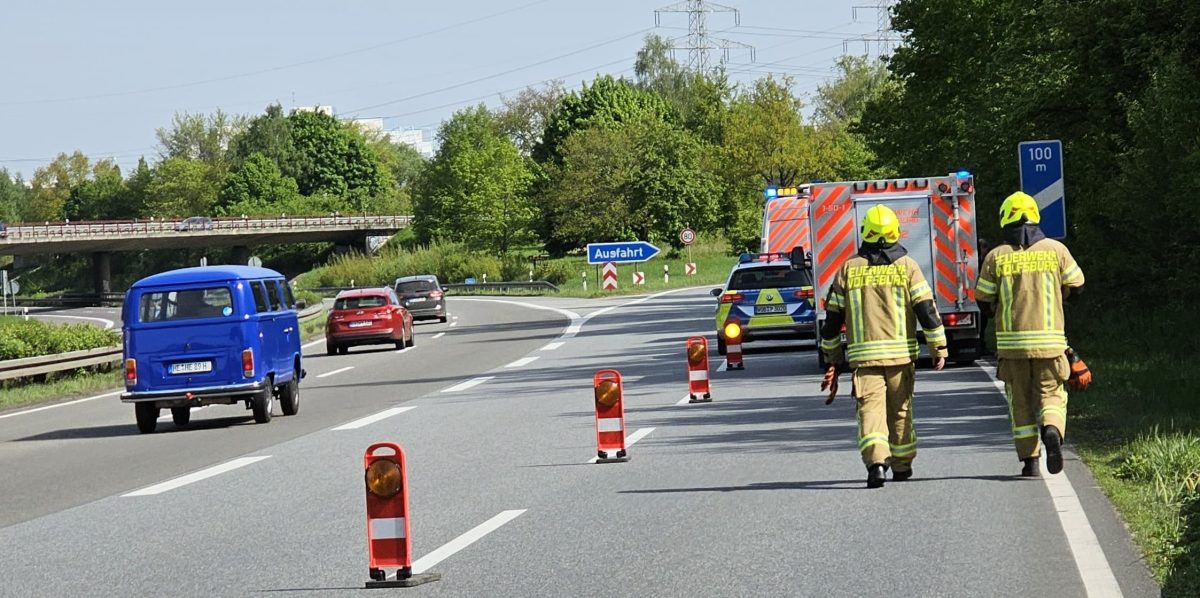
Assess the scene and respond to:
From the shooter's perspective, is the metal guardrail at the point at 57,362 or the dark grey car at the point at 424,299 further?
the dark grey car at the point at 424,299

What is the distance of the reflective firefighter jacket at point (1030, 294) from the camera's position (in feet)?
37.5

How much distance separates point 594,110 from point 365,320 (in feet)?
279

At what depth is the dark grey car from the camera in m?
52.7

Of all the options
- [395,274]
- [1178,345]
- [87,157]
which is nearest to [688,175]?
[395,274]

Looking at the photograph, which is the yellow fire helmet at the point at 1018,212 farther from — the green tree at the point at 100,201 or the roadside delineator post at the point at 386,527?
the green tree at the point at 100,201

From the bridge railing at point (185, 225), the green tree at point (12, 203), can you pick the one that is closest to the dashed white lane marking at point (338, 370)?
the bridge railing at point (185, 225)

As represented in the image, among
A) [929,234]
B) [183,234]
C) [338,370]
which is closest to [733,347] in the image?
[929,234]

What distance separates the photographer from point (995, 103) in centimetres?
3703

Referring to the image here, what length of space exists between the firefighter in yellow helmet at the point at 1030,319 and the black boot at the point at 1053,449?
0.01m

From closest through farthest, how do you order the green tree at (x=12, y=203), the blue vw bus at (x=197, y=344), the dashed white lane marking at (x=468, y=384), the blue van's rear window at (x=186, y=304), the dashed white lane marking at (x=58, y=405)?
the blue vw bus at (x=197, y=344)
the blue van's rear window at (x=186, y=304)
the dashed white lane marking at (x=468, y=384)
the dashed white lane marking at (x=58, y=405)
the green tree at (x=12, y=203)

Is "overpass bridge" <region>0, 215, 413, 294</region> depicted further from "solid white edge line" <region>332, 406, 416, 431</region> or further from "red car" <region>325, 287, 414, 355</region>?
"solid white edge line" <region>332, 406, 416, 431</region>

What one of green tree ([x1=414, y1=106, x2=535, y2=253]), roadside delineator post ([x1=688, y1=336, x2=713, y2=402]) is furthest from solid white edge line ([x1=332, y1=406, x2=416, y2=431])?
green tree ([x1=414, y1=106, x2=535, y2=253])

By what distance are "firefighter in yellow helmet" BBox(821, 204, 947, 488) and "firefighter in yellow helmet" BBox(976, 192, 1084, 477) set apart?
0.45m

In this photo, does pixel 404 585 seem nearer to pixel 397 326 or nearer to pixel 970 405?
pixel 970 405
